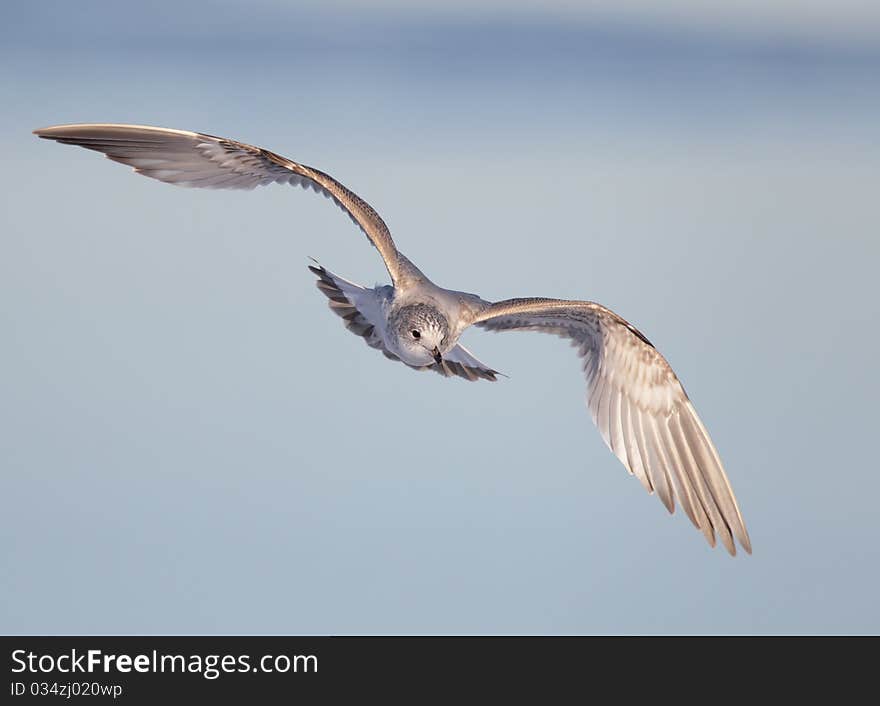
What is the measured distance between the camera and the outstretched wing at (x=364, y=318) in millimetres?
3844

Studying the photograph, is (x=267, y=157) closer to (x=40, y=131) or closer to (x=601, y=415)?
(x=40, y=131)

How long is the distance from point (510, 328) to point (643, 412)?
0.55 m

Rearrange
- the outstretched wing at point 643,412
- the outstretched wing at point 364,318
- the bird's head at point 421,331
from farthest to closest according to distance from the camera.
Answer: the outstretched wing at point 364,318
the outstretched wing at point 643,412
the bird's head at point 421,331

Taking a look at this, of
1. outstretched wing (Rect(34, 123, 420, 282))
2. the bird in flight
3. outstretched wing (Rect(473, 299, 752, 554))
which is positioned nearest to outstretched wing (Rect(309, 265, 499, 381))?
the bird in flight

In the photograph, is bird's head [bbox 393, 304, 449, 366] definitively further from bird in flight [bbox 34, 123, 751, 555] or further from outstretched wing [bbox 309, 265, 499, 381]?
outstretched wing [bbox 309, 265, 499, 381]

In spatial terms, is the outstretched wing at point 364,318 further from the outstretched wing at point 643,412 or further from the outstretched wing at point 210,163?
the outstretched wing at point 210,163

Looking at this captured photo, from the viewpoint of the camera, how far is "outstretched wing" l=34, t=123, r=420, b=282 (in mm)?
3375

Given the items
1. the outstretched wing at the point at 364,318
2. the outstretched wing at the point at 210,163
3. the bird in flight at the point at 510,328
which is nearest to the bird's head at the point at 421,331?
the bird in flight at the point at 510,328

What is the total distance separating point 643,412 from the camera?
3.69 meters

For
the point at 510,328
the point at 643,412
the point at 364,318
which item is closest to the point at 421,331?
the point at 510,328

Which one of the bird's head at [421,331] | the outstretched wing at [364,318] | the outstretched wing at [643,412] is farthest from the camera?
the outstretched wing at [364,318]

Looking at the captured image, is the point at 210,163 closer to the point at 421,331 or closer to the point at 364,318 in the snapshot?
the point at 364,318

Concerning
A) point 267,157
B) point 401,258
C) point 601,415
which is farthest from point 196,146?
point 601,415

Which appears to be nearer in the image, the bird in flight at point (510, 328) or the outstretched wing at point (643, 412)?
the bird in flight at point (510, 328)
